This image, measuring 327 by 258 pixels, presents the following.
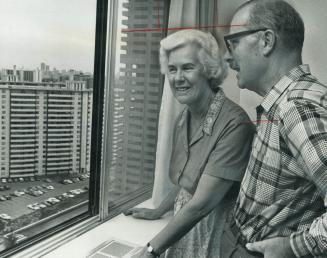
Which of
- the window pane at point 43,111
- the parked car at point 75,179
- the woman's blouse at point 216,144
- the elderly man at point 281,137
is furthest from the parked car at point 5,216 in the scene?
the elderly man at point 281,137

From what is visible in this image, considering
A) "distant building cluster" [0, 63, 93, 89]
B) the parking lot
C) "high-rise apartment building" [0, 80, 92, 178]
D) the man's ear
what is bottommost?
the parking lot

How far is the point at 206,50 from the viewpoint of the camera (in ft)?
3.55

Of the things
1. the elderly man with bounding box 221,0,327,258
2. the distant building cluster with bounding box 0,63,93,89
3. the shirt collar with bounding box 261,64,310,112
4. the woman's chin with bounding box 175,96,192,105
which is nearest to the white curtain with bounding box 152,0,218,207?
the woman's chin with bounding box 175,96,192,105

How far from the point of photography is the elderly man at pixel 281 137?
821mm

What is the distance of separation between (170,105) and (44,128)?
0.70 metres

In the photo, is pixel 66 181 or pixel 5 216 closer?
pixel 5 216

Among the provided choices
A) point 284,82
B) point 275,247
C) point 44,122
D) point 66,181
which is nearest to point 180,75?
point 284,82

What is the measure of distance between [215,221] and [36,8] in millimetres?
1055

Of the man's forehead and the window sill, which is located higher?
the man's forehead

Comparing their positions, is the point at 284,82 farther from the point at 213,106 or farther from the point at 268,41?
the point at 213,106

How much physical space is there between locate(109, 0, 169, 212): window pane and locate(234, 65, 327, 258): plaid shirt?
15.9 inches

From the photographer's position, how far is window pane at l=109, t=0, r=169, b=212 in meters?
1.22

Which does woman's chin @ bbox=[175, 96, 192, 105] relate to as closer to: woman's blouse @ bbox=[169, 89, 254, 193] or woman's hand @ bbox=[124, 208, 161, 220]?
woman's blouse @ bbox=[169, 89, 254, 193]

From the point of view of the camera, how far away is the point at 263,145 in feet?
3.19
